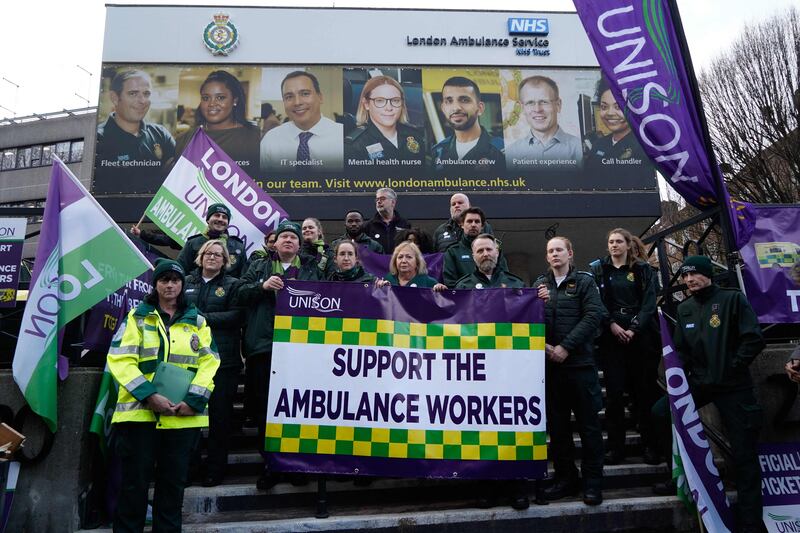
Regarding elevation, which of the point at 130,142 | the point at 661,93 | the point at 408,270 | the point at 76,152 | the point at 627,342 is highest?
the point at 76,152

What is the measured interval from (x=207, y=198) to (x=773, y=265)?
6263 millimetres

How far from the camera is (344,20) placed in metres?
13.8

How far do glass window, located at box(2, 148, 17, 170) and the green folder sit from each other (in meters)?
40.3

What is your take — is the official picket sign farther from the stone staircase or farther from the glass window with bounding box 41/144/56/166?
the glass window with bounding box 41/144/56/166

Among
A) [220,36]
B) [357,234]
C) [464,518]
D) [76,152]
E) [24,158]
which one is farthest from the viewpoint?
[24,158]

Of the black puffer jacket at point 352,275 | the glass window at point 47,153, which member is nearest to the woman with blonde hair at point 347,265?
the black puffer jacket at point 352,275

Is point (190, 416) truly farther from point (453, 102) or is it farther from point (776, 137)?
point (776, 137)

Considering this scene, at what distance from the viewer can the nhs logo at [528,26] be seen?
1398 cm

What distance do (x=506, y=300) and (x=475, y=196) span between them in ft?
28.6

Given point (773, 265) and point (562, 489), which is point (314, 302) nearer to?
point (562, 489)

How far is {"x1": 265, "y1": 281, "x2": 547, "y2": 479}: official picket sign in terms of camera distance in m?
4.31

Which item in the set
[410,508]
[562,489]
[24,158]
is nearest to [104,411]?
[410,508]

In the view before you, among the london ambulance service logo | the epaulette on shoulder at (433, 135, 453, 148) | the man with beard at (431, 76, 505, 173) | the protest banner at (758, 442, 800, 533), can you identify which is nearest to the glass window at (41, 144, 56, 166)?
the london ambulance service logo

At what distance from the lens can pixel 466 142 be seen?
1323 centimetres
